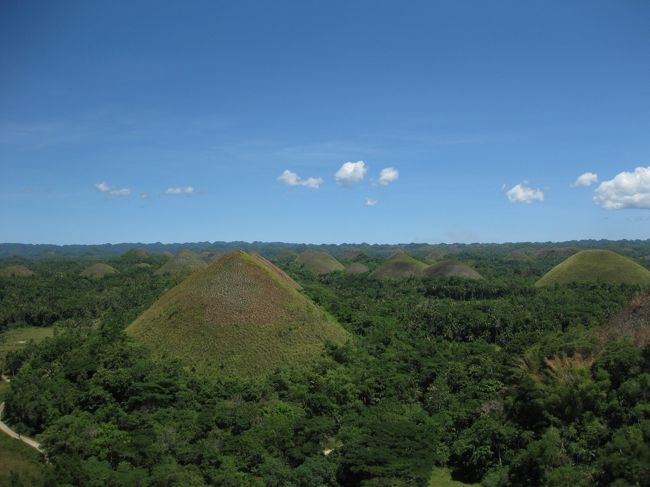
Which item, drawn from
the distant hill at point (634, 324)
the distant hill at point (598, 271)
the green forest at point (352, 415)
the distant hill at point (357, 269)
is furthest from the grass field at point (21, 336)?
the distant hill at point (598, 271)

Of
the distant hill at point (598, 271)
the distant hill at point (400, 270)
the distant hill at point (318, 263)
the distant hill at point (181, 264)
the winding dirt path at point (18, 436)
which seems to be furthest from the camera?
the distant hill at point (318, 263)

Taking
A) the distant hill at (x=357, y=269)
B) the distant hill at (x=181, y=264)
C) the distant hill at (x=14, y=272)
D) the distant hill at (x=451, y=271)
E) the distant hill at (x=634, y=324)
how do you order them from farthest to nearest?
the distant hill at (x=357, y=269) < the distant hill at (x=181, y=264) < the distant hill at (x=14, y=272) < the distant hill at (x=451, y=271) < the distant hill at (x=634, y=324)

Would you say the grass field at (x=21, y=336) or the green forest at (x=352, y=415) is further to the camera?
the grass field at (x=21, y=336)

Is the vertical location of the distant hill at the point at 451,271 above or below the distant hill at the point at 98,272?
above

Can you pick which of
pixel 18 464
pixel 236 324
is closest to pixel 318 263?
pixel 236 324

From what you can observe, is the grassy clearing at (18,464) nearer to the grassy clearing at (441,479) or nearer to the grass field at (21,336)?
the grassy clearing at (441,479)

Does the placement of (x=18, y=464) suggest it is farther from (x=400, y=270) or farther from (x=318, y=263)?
(x=318, y=263)

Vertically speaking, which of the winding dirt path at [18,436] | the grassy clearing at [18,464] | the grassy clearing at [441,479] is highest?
the grassy clearing at [18,464]

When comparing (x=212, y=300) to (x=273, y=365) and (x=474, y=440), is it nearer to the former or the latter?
(x=273, y=365)
